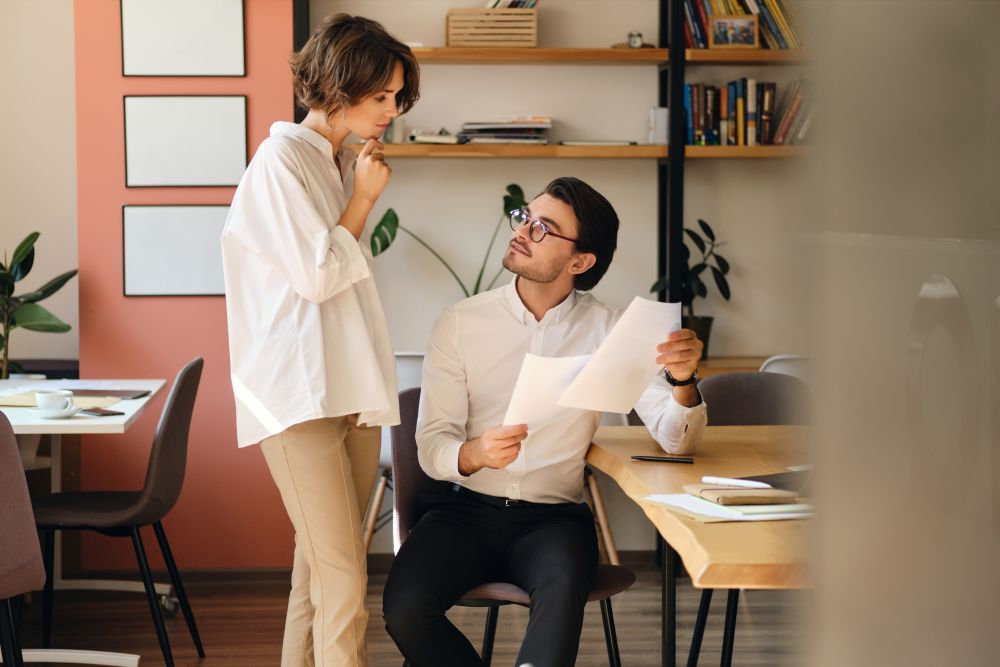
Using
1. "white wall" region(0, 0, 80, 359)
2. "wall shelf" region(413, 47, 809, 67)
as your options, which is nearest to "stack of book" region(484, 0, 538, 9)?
"wall shelf" region(413, 47, 809, 67)

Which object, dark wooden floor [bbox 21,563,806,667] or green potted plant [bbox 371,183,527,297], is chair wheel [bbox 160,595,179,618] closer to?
dark wooden floor [bbox 21,563,806,667]

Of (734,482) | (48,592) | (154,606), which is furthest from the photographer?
(48,592)

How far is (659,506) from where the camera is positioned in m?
1.43

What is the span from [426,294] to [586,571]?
Result: 2.31 m

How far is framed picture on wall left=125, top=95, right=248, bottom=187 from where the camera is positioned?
3.68 m

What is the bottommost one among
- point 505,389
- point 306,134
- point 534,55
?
point 505,389

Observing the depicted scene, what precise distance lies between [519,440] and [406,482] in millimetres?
508

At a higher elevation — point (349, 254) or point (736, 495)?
point (349, 254)

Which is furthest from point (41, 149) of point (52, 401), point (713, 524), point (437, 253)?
point (713, 524)

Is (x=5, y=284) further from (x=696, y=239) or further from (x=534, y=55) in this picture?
(x=696, y=239)

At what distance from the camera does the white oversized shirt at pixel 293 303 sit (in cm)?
184

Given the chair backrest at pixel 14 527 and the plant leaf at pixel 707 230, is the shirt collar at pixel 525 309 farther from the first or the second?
the plant leaf at pixel 707 230

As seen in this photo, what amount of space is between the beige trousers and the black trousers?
80 mm

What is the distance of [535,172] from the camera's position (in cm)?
414
